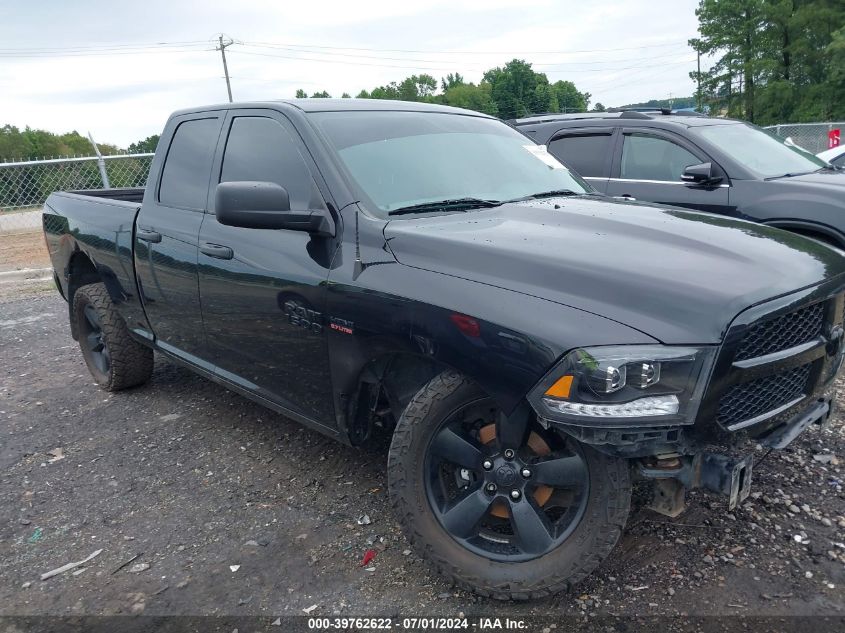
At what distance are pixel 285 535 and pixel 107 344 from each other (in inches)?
96.7

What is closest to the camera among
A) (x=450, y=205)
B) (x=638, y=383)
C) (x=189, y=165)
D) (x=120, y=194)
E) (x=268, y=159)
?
(x=638, y=383)

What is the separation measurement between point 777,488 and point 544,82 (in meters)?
89.4

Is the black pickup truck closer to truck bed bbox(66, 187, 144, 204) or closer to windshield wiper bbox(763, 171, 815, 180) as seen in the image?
truck bed bbox(66, 187, 144, 204)

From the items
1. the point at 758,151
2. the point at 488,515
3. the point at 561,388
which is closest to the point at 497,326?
the point at 561,388

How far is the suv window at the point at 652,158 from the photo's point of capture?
6301 millimetres

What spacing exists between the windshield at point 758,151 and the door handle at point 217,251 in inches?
184

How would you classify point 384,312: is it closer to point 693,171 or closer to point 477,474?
point 477,474

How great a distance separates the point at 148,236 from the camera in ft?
13.3

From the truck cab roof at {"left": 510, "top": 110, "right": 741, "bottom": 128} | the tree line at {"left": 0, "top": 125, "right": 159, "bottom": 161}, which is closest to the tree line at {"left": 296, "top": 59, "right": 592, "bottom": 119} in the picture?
the tree line at {"left": 0, "top": 125, "right": 159, "bottom": 161}

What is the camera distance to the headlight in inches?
81.0

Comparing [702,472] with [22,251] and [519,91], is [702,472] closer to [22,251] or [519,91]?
[22,251]

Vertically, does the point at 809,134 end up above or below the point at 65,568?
above

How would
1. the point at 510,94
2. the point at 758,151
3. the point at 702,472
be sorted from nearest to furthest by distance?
the point at 702,472, the point at 758,151, the point at 510,94

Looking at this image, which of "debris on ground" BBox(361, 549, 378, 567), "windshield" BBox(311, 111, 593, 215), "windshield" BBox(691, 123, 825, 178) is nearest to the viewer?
"debris on ground" BBox(361, 549, 378, 567)
